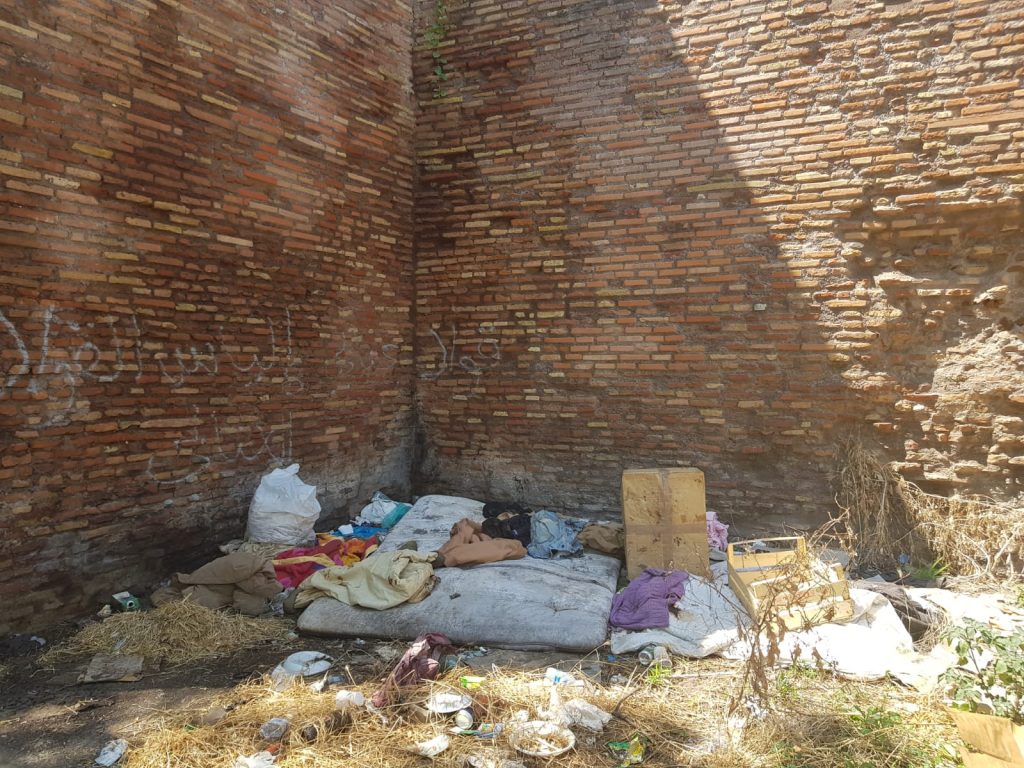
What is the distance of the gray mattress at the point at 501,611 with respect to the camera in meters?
3.89

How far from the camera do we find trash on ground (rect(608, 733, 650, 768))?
2.72 meters

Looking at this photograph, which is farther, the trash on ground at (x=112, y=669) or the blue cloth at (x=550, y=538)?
the blue cloth at (x=550, y=538)

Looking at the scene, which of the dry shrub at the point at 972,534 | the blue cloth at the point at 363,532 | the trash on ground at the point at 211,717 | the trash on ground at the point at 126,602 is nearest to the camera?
the trash on ground at the point at 211,717

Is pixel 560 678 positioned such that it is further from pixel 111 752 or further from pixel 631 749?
pixel 111 752

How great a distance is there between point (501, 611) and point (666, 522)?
145 cm

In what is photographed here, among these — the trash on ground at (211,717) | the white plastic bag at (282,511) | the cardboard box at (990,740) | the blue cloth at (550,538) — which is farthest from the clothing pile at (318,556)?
the cardboard box at (990,740)

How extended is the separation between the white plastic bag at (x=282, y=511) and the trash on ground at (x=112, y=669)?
1343 mm

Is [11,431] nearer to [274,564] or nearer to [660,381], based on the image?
[274,564]

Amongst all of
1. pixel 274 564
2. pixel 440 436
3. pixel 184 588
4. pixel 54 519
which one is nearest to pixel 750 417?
pixel 440 436

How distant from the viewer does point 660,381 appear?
5.66 meters

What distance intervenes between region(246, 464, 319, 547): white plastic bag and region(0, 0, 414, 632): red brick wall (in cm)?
24

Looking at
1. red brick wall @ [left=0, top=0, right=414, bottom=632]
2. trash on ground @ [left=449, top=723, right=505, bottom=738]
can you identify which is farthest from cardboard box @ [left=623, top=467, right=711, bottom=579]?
Answer: red brick wall @ [left=0, top=0, right=414, bottom=632]

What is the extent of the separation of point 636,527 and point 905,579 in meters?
1.97

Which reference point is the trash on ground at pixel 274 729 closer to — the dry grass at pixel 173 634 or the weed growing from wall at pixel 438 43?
the dry grass at pixel 173 634
